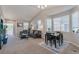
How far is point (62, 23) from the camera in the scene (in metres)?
2.34

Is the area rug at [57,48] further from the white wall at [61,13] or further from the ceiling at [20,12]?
the ceiling at [20,12]

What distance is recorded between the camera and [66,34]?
7.50 ft

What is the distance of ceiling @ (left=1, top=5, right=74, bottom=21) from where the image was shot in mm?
2221

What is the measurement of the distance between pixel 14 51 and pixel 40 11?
3.22 feet

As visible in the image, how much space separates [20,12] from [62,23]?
0.91m

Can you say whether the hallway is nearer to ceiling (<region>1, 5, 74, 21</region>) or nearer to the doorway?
the doorway

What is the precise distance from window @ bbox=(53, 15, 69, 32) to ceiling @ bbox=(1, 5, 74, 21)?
14.3 inches

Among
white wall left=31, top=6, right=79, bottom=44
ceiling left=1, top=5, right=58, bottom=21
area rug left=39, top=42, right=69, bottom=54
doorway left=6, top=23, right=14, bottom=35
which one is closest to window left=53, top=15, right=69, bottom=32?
white wall left=31, top=6, right=79, bottom=44

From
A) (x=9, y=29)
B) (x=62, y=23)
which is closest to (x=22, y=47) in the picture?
(x=9, y=29)

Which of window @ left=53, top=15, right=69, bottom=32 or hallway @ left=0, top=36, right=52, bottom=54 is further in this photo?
window @ left=53, top=15, right=69, bottom=32

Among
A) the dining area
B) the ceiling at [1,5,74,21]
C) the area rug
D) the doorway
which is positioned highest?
the ceiling at [1,5,74,21]

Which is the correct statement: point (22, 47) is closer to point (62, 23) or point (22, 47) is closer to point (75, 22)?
point (62, 23)

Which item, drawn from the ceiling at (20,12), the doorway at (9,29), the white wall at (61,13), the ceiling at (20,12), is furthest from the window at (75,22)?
the doorway at (9,29)
